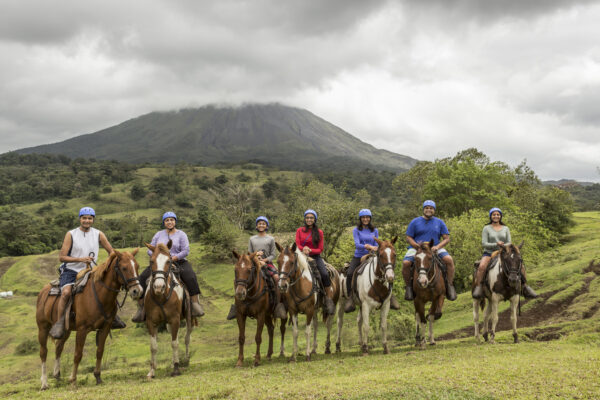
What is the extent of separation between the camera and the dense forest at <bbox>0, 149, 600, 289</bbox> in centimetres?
3400

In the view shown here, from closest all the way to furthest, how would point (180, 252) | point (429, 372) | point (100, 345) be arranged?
point (429, 372) → point (100, 345) → point (180, 252)

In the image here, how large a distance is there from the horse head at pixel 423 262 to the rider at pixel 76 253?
24.9 feet

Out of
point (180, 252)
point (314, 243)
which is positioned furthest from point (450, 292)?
point (180, 252)

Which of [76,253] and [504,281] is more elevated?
[76,253]

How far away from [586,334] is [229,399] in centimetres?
949

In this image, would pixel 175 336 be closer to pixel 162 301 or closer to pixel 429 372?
pixel 162 301

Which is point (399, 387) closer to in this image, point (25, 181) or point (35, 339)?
point (35, 339)

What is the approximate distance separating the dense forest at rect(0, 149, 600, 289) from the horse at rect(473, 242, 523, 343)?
18.7 meters

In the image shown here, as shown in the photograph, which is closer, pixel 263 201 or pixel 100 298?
pixel 100 298

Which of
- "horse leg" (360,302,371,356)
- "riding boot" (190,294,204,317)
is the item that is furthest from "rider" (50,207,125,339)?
"horse leg" (360,302,371,356)

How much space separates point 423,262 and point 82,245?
8.44m

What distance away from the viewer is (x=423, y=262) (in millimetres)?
10195

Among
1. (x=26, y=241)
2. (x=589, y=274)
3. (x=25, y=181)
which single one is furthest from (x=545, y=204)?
(x=25, y=181)

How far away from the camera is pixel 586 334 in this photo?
34.1 feet
